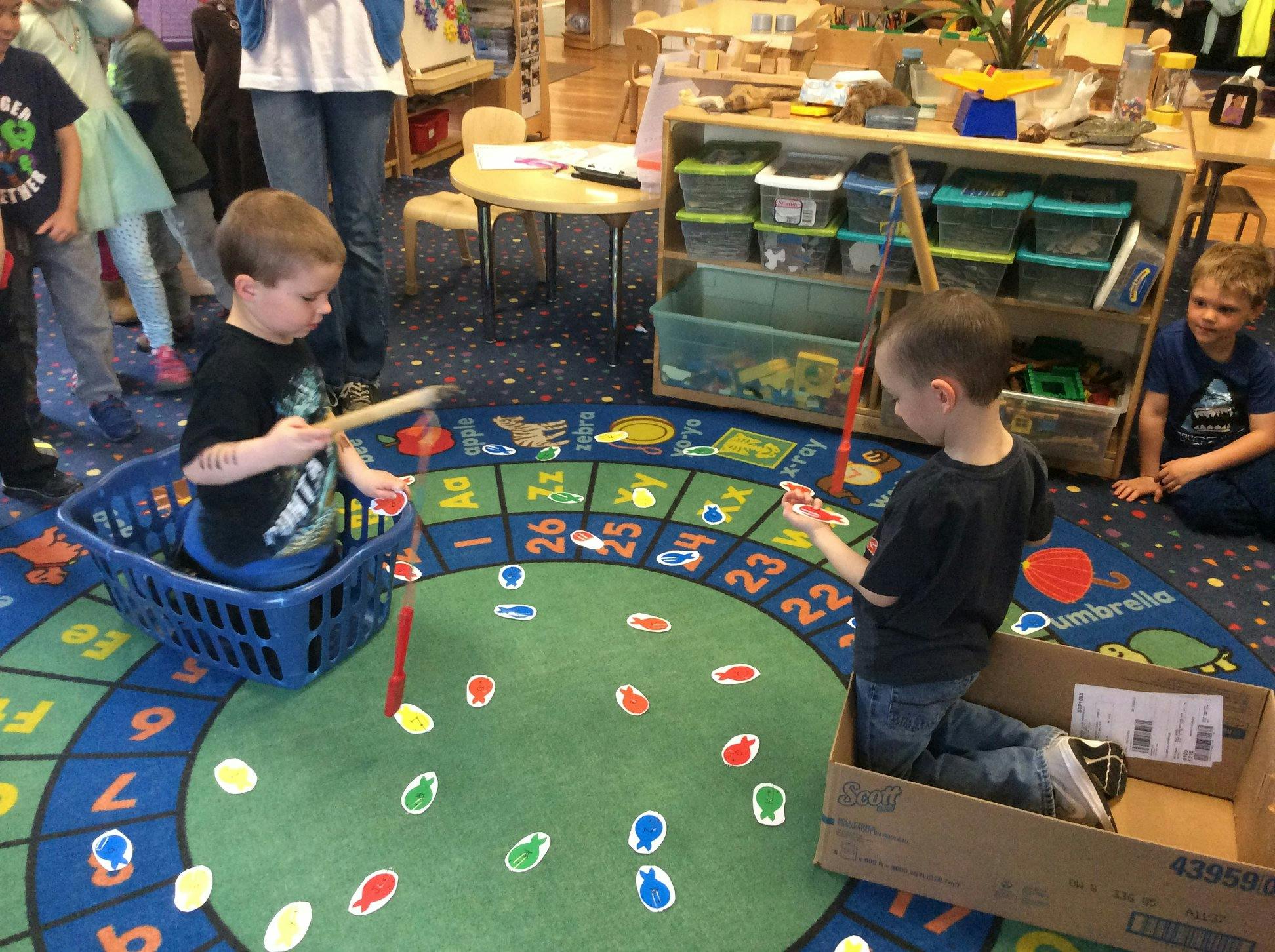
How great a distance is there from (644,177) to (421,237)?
163 centimetres

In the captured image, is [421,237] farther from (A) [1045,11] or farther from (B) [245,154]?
(A) [1045,11]

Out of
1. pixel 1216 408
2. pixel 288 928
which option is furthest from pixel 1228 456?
pixel 288 928

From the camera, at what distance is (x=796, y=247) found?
2615mm

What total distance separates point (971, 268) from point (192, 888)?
2.10 meters

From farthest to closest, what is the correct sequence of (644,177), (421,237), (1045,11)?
(421,237) < (644,177) < (1045,11)

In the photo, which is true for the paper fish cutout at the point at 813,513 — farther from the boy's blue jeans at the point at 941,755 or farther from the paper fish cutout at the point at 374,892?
the paper fish cutout at the point at 374,892

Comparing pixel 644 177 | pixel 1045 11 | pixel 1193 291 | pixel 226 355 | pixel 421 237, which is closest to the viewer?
pixel 226 355

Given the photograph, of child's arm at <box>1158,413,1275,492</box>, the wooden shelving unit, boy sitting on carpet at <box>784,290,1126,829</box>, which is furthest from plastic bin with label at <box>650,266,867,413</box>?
boy sitting on carpet at <box>784,290,1126,829</box>

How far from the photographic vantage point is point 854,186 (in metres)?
2.43

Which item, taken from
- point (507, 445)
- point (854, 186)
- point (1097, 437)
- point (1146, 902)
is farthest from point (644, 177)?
point (1146, 902)

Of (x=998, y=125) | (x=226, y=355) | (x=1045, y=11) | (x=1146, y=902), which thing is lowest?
(x=1146, y=902)

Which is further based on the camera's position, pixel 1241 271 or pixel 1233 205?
pixel 1233 205

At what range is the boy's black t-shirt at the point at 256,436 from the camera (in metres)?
1.58

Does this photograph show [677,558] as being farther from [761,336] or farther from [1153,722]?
[1153,722]
